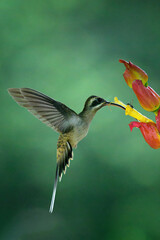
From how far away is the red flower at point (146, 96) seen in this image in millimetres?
773

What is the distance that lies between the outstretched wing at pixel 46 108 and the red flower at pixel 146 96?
338mm

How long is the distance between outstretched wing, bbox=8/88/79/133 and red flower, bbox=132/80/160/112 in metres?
0.34

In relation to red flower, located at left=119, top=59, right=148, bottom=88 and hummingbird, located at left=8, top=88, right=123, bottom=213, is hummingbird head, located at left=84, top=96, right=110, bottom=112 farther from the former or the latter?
red flower, located at left=119, top=59, right=148, bottom=88

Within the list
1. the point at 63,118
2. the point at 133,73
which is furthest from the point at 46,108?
the point at 133,73

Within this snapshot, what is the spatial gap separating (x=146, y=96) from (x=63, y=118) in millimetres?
391

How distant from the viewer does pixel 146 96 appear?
0.78m

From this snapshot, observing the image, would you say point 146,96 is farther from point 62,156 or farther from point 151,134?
point 62,156

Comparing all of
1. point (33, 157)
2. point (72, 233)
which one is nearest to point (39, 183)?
point (33, 157)

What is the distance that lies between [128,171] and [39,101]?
161 centimetres

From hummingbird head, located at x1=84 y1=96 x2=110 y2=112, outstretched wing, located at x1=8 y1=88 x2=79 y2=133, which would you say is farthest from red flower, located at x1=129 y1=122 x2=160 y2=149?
outstretched wing, located at x1=8 y1=88 x2=79 y2=133

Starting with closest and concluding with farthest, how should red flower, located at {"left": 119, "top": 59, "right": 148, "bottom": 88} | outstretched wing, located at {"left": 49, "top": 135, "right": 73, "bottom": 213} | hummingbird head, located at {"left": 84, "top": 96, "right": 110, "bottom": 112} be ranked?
1. red flower, located at {"left": 119, "top": 59, "right": 148, "bottom": 88}
2. hummingbird head, located at {"left": 84, "top": 96, "right": 110, "bottom": 112}
3. outstretched wing, located at {"left": 49, "top": 135, "right": 73, "bottom": 213}

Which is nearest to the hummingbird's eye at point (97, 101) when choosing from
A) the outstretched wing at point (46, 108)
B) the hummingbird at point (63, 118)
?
the hummingbird at point (63, 118)

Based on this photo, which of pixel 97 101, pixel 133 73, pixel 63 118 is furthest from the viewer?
pixel 63 118

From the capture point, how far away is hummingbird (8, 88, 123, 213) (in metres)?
1.02
